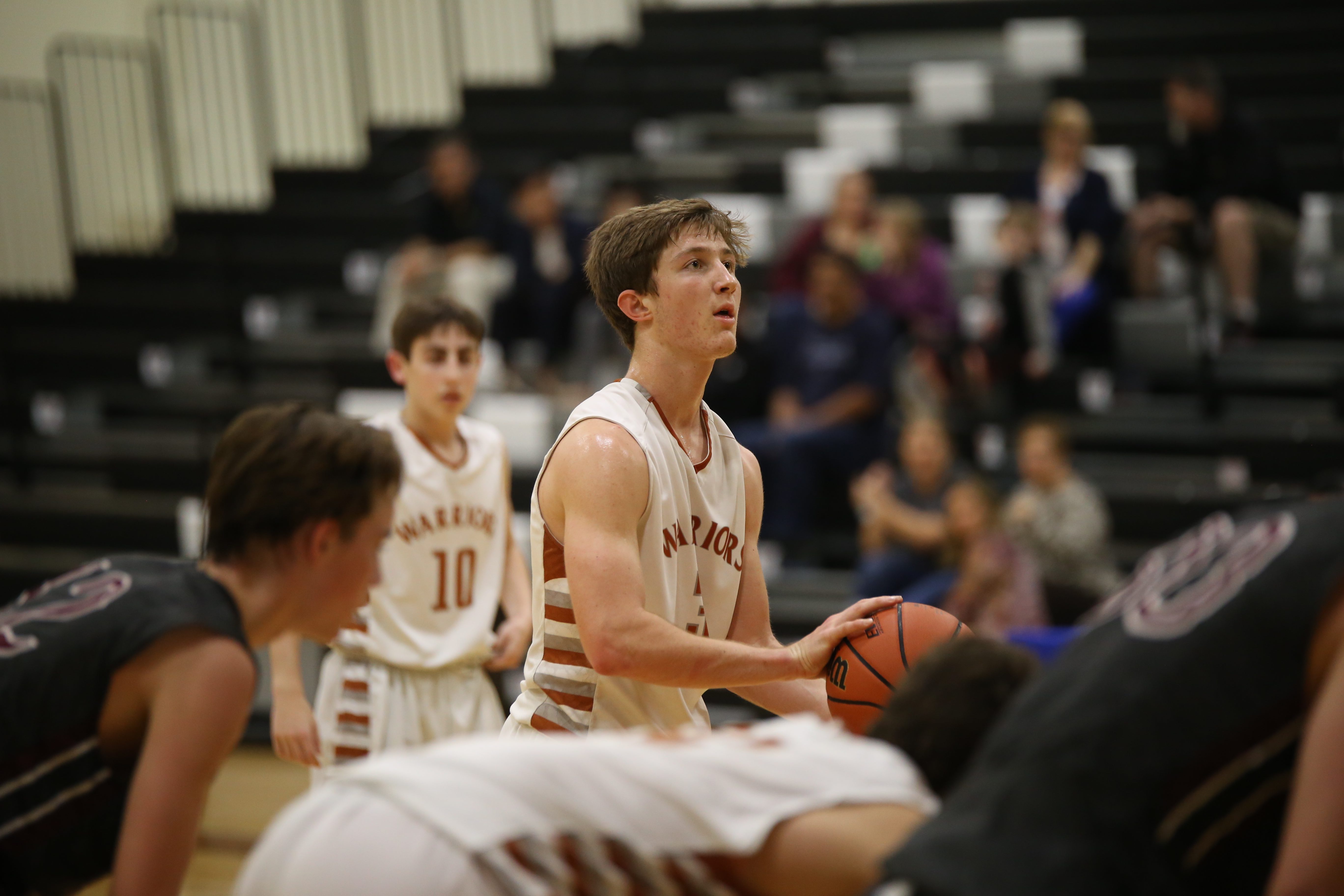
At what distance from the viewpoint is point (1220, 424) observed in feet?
26.4

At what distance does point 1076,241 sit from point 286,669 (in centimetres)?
598

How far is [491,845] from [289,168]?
10655 mm

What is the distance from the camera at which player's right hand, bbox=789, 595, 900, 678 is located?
9.55 ft

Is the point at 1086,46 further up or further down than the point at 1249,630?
further up

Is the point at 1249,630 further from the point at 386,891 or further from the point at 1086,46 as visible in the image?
the point at 1086,46

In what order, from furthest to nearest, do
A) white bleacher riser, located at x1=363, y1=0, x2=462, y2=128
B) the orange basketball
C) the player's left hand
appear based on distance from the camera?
white bleacher riser, located at x1=363, y1=0, x2=462, y2=128 < the player's left hand < the orange basketball

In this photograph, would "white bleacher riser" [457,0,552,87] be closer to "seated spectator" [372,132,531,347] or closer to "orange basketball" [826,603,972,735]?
"seated spectator" [372,132,531,347]

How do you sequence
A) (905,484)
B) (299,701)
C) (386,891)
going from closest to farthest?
(386,891) → (299,701) → (905,484)

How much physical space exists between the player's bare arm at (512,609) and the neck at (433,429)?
0.59 ft

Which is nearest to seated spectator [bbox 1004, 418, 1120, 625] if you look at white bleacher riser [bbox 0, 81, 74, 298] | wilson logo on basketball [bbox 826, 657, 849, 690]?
wilson logo on basketball [bbox 826, 657, 849, 690]

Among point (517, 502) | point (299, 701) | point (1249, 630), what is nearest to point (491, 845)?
point (1249, 630)

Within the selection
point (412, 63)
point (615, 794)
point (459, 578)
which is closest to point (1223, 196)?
point (459, 578)

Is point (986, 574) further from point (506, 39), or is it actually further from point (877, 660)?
point (506, 39)

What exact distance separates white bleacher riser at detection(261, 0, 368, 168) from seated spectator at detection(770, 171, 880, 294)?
4.68m
